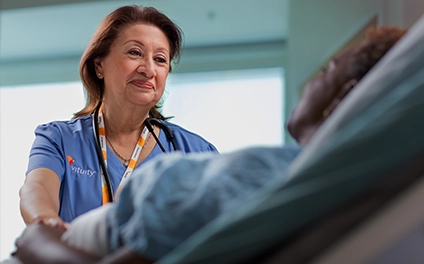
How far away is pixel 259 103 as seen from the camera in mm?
6668

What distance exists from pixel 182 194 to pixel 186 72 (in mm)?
6232

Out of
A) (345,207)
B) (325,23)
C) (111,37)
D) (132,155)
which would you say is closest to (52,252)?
(345,207)

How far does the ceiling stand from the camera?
592 cm

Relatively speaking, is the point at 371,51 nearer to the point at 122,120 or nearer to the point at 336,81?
the point at 336,81

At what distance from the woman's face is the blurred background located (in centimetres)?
366

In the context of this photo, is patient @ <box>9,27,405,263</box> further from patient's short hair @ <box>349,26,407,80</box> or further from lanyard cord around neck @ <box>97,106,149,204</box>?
lanyard cord around neck @ <box>97,106,149,204</box>

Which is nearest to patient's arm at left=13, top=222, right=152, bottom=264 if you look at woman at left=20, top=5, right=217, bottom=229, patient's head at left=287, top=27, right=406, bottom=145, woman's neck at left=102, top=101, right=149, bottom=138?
patient's head at left=287, top=27, right=406, bottom=145

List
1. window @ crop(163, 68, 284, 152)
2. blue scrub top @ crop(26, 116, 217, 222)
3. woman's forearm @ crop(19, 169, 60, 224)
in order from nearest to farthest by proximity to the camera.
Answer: woman's forearm @ crop(19, 169, 60, 224) → blue scrub top @ crop(26, 116, 217, 222) → window @ crop(163, 68, 284, 152)

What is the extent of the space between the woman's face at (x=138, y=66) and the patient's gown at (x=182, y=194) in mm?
1317

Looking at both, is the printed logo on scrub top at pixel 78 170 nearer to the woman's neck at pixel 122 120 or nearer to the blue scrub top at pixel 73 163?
the blue scrub top at pixel 73 163

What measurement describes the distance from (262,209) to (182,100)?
6220 millimetres

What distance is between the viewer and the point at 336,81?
0.95 metres

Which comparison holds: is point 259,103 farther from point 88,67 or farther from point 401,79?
point 401,79

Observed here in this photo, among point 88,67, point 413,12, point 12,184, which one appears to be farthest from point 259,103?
point 88,67
